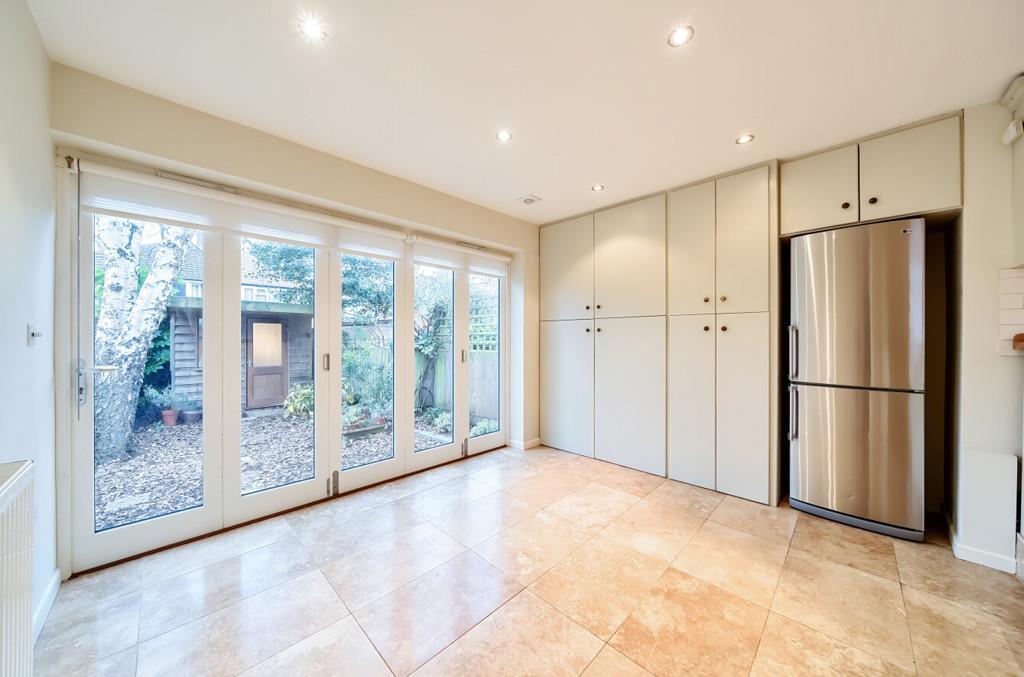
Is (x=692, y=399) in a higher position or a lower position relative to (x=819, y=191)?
lower

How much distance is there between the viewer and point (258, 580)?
1867 millimetres

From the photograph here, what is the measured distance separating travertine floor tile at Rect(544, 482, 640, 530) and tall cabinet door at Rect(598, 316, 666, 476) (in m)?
0.58

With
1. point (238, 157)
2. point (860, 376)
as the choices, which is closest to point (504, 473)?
point (860, 376)

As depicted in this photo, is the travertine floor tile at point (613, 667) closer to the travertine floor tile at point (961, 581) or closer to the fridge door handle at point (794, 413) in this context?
the travertine floor tile at point (961, 581)

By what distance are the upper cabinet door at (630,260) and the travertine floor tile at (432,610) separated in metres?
2.47

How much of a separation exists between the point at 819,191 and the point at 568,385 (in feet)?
8.50

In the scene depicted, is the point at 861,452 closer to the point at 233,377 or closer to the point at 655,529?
the point at 655,529

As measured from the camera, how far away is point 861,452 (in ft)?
7.90

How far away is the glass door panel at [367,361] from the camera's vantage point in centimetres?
293

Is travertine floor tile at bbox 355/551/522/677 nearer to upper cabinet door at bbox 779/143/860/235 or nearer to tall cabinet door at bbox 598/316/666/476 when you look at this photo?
tall cabinet door at bbox 598/316/666/476

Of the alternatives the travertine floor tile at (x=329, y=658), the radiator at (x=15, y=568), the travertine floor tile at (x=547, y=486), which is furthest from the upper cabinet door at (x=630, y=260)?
the radiator at (x=15, y=568)

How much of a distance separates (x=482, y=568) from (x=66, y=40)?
3.17m

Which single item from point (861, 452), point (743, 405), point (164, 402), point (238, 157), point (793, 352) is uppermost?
point (238, 157)

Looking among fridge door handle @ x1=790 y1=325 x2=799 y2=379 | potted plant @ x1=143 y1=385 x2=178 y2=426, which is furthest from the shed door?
fridge door handle @ x1=790 y1=325 x2=799 y2=379
